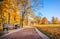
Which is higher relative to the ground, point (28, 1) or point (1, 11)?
point (28, 1)

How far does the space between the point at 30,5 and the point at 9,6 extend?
850 inches

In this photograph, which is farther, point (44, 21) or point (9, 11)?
point (44, 21)

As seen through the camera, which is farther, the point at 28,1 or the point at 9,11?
the point at 28,1

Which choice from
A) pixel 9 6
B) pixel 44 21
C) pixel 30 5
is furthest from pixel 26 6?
pixel 44 21

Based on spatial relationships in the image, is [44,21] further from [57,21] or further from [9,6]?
[9,6]

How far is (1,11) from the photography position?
2666 centimetres

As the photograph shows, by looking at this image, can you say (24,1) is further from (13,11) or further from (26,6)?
(13,11)

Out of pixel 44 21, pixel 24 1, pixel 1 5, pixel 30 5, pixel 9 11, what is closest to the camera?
Result: pixel 1 5

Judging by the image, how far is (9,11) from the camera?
29.2 metres

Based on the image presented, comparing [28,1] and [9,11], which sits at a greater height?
[28,1]

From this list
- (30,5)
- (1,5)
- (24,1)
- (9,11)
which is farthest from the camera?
(30,5)

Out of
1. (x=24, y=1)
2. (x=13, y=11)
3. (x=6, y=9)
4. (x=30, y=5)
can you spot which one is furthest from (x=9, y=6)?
(x=30, y=5)

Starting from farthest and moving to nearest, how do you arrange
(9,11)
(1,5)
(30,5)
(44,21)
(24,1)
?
(44,21) < (30,5) < (24,1) < (9,11) < (1,5)

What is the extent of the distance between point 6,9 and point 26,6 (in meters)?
21.1
